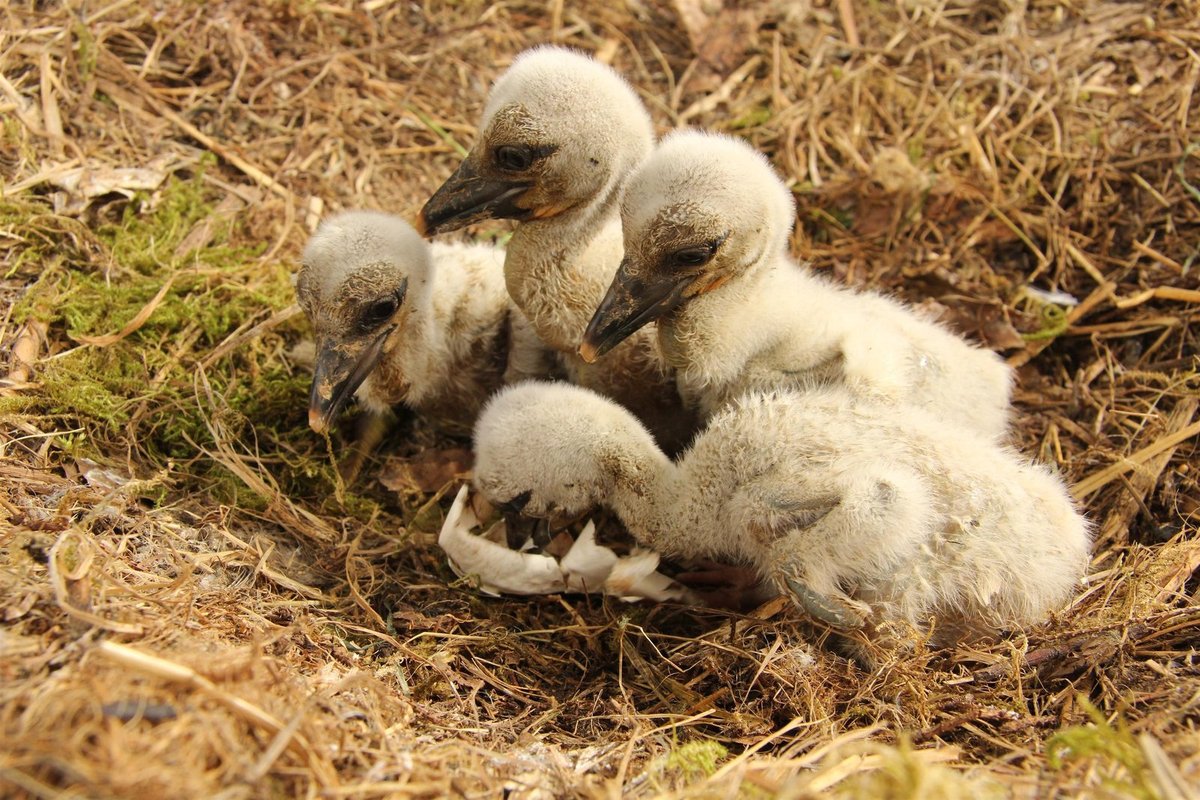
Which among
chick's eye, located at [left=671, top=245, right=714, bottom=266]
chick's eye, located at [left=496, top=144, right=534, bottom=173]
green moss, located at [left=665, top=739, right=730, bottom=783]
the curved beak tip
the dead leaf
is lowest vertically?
the dead leaf

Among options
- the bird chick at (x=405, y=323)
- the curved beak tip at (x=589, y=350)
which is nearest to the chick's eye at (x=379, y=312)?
the bird chick at (x=405, y=323)

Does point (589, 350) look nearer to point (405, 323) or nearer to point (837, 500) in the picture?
point (405, 323)

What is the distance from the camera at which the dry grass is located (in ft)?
5.51

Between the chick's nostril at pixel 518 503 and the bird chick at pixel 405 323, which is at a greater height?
the bird chick at pixel 405 323

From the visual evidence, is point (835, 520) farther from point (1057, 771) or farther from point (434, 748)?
point (434, 748)

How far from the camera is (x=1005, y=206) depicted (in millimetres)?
3549

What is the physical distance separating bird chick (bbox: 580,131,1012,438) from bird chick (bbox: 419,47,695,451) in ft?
0.56

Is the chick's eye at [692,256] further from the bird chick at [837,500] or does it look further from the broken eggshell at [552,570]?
the broken eggshell at [552,570]

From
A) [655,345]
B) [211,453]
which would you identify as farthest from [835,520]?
[211,453]

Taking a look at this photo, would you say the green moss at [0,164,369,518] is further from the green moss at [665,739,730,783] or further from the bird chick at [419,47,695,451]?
the green moss at [665,739,730,783]

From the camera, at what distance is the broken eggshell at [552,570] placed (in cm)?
252

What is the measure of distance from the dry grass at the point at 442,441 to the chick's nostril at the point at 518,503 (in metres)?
0.25

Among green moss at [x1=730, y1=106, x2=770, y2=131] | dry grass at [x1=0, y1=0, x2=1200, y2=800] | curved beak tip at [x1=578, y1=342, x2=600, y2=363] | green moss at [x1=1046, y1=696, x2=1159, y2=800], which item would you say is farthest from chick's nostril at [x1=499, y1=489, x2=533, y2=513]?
green moss at [x1=730, y1=106, x2=770, y2=131]

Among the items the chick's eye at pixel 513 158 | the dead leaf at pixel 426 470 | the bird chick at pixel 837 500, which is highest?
the chick's eye at pixel 513 158
